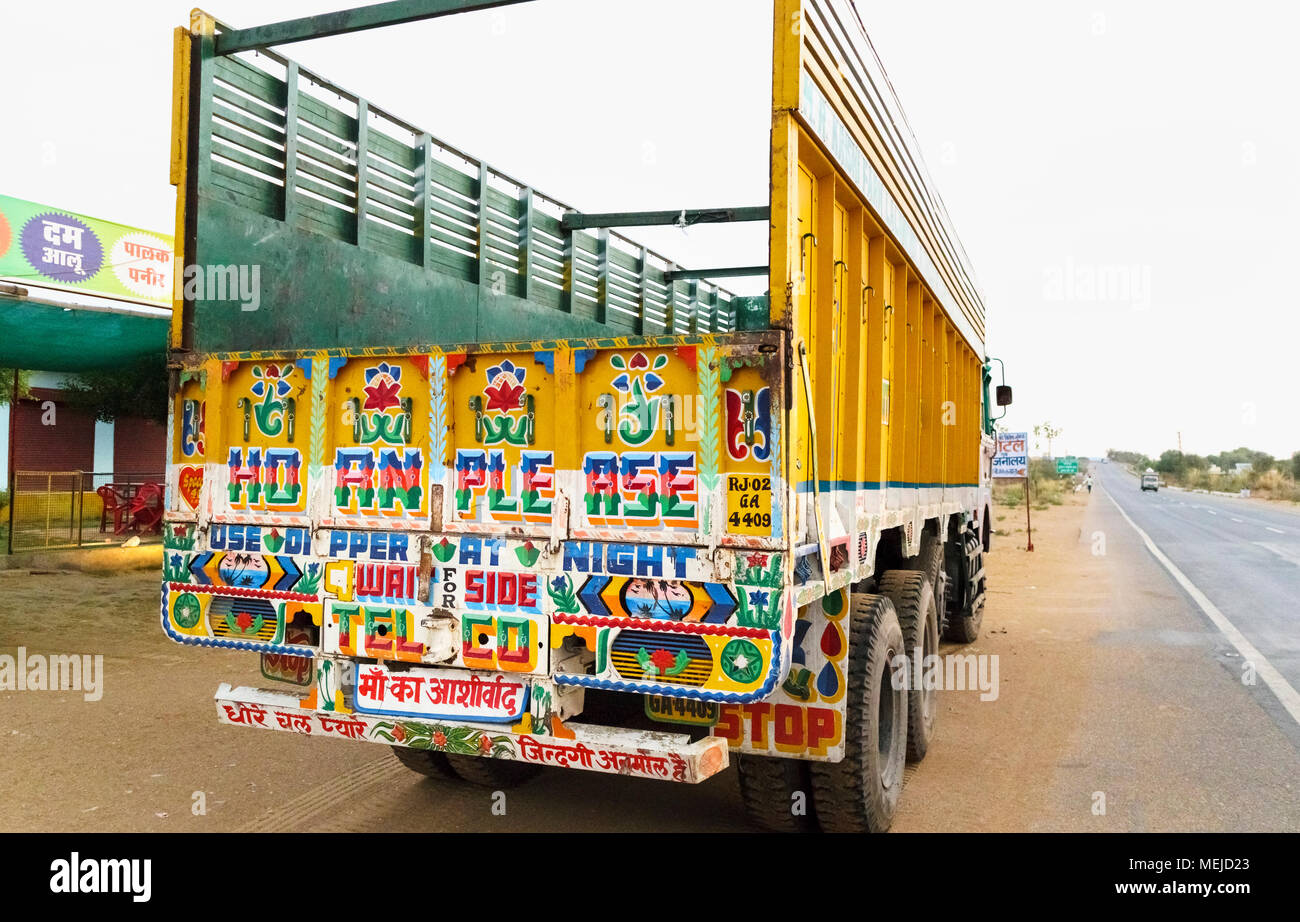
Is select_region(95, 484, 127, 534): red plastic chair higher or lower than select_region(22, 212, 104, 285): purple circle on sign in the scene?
lower

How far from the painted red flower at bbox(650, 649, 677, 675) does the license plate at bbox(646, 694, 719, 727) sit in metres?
0.30

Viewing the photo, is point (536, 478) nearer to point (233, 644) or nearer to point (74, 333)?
point (233, 644)

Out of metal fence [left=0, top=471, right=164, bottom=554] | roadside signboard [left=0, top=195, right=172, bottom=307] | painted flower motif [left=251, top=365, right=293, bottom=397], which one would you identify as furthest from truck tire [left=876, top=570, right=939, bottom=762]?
roadside signboard [left=0, top=195, right=172, bottom=307]

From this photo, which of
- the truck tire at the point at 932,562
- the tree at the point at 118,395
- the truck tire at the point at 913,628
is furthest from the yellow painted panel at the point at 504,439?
the tree at the point at 118,395

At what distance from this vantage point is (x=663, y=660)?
3.07 metres

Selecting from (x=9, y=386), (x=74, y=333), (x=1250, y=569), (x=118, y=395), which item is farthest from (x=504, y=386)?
(x=9, y=386)

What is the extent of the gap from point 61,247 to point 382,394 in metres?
15.8

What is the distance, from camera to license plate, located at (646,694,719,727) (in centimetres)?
334

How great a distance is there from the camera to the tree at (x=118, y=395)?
16.3 m

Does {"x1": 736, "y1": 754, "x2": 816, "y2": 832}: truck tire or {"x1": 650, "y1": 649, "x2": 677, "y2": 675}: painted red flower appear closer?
{"x1": 650, "y1": 649, "x2": 677, "y2": 675}: painted red flower

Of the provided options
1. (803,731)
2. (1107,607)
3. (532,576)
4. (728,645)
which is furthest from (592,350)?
(1107,607)

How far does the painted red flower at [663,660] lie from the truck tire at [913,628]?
1982 mm

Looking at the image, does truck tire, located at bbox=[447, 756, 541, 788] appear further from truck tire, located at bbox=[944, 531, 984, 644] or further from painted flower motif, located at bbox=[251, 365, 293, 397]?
truck tire, located at bbox=[944, 531, 984, 644]

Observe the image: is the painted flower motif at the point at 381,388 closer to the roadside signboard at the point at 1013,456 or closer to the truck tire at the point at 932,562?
the truck tire at the point at 932,562
